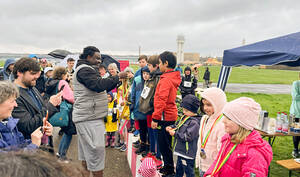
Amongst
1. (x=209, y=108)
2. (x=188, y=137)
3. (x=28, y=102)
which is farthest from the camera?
(x=188, y=137)

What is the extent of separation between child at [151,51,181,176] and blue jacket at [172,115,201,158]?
438 millimetres

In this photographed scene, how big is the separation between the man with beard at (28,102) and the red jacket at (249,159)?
183 centimetres

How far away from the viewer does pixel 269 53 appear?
356cm

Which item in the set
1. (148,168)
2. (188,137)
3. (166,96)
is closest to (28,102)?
(148,168)

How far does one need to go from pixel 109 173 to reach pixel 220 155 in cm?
245

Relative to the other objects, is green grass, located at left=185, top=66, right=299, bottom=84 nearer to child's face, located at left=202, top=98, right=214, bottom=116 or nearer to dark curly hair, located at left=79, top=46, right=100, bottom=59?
child's face, located at left=202, top=98, right=214, bottom=116

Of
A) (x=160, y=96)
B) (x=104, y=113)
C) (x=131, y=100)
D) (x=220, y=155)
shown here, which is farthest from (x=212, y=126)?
(x=131, y=100)

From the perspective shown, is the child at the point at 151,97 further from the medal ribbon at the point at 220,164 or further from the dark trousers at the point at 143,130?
the medal ribbon at the point at 220,164

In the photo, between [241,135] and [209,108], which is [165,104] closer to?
[209,108]

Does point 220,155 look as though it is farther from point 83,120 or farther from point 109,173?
point 109,173

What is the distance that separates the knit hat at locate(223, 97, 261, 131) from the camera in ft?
5.53

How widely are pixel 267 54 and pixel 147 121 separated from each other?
2.51 metres

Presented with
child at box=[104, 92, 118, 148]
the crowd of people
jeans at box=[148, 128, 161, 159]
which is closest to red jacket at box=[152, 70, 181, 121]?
the crowd of people

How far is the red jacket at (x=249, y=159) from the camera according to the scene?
1.53m
